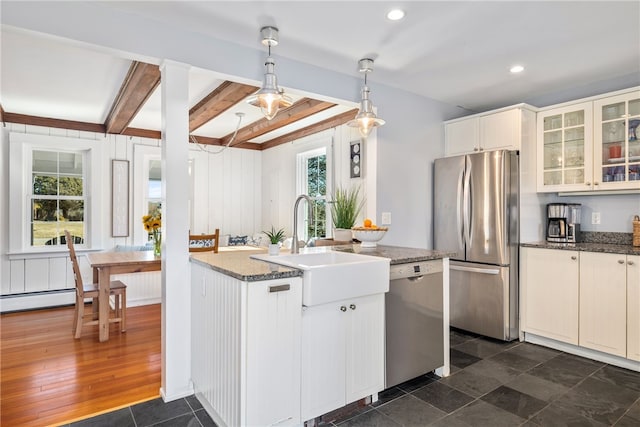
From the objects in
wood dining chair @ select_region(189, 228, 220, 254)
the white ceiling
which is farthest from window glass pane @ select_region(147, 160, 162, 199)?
wood dining chair @ select_region(189, 228, 220, 254)

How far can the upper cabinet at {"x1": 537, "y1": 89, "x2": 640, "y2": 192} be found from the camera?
297 centimetres

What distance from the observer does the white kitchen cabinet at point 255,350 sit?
173cm

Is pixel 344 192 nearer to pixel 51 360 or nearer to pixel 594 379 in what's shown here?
pixel 594 379

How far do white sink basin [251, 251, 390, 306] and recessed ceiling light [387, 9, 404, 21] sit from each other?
1494 millimetres

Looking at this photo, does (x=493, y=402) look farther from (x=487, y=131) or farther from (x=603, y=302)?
(x=487, y=131)

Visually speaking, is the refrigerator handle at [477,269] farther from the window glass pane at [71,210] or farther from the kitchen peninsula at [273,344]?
the window glass pane at [71,210]

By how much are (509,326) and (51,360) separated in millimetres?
3964

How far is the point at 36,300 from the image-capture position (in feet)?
14.8

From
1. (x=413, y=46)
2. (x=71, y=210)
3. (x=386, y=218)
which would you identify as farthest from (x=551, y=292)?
(x=71, y=210)

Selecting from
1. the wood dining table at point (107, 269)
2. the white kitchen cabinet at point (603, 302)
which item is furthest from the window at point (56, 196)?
the white kitchen cabinet at point (603, 302)

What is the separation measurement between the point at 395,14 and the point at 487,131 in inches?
75.0

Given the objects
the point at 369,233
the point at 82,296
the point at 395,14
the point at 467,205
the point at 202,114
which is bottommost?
the point at 82,296

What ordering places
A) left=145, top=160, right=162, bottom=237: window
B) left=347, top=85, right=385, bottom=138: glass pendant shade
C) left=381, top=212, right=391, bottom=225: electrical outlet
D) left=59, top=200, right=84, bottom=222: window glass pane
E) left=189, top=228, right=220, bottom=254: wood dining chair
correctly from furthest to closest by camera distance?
left=145, top=160, right=162, bottom=237: window, left=59, top=200, right=84, bottom=222: window glass pane, left=189, top=228, right=220, bottom=254: wood dining chair, left=381, top=212, right=391, bottom=225: electrical outlet, left=347, top=85, right=385, bottom=138: glass pendant shade

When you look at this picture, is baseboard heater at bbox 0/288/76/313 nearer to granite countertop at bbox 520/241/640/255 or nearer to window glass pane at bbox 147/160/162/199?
window glass pane at bbox 147/160/162/199
